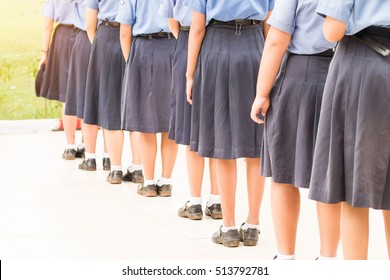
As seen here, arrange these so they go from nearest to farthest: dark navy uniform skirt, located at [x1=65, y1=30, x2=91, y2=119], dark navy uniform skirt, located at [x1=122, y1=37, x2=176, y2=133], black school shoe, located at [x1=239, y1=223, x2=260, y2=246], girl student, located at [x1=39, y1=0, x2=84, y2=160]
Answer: black school shoe, located at [x1=239, y1=223, x2=260, y2=246]
dark navy uniform skirt, located at [x1=122, y1=37, x2=176, y2=133]
dark navy uniform skirt, located at [x1=65, y1=30, x2=91, y2=119]
girl student, located at [x1=39, y1=0, x2=84, y2=160]

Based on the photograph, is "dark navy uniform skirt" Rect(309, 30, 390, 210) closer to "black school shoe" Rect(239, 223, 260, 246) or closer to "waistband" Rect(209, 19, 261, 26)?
"waistband" Rect(209, 19, 261, 26)

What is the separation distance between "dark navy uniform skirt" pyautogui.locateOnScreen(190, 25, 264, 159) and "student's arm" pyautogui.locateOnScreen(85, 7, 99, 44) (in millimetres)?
2061

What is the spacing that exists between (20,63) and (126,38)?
11.6 ft

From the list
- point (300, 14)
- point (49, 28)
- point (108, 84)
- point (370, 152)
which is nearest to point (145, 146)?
point (108, 84)

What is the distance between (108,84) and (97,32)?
15.0 inches

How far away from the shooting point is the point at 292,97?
391cm

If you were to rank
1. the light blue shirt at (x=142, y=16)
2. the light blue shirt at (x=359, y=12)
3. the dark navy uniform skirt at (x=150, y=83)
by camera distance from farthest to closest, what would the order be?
the dark navy uniform skirt at (x=150, y=83)
the light blue shirt at (x=142, y=16)
the light blue shirt at (x=359, y=12)

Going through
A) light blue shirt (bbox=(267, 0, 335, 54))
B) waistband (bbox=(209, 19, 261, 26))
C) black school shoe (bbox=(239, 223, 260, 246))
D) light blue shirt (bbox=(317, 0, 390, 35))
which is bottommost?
black school shoe (bbox=(239, 223, 260, 246))

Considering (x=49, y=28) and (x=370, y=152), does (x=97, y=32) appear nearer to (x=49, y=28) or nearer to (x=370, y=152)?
(x=49, y=28)

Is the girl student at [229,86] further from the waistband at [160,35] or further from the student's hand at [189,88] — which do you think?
the waistband at [160,35]

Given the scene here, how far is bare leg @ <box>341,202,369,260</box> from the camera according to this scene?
3.53 meters

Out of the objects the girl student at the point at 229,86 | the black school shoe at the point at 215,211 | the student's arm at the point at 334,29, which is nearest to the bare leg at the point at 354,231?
the student's arm at the point at 334,29

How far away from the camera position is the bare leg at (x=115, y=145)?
6.70 metres

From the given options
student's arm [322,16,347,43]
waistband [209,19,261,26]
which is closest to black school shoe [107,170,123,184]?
waistband [209,19,261,26]
